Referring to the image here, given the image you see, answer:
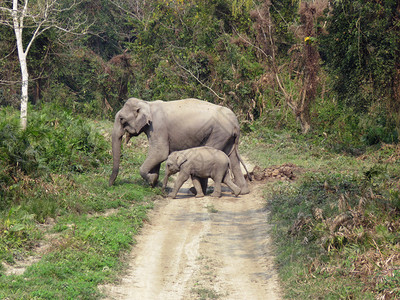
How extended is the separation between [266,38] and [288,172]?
1297cm

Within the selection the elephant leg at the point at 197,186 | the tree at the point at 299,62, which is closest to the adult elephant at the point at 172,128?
the elephant leg at the point at 197,186

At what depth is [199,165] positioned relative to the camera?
13.5 meters

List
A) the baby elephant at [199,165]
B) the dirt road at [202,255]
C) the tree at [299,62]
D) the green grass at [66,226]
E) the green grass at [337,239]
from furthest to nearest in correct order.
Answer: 1. the tree at [299,62]
2. the baby elephant at [199,165]
3. the dirt road at [202,255]
4. the green grass at [66,226]
5. the green grass at [337,239]

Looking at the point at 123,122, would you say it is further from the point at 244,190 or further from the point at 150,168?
the point at 244,190

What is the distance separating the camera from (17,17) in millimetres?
19984

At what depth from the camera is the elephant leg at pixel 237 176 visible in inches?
565

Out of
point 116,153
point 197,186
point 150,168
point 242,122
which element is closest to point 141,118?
point 116,153

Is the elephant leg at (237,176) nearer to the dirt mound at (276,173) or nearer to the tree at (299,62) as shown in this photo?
the dirt mound at (276,173)

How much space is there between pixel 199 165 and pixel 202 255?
4595 millimetres

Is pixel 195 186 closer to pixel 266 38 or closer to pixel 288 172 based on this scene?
pixel 288 172

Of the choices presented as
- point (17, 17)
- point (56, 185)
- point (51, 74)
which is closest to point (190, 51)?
point (51, 74)

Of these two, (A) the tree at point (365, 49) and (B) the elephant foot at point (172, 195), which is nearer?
(B) the elephant foot at point (172, 195)

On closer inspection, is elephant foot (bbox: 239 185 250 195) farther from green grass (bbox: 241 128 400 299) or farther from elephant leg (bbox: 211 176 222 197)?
green grass (bbox: 241 128 400 299)

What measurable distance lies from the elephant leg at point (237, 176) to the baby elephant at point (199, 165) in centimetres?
80
